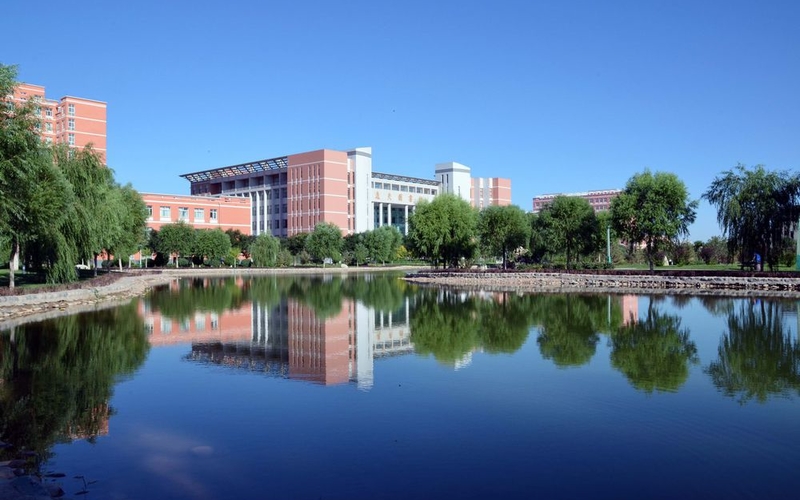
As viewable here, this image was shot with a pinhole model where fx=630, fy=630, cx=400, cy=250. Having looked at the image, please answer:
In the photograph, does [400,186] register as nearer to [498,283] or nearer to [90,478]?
[498,283]

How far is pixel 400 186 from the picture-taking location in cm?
9525

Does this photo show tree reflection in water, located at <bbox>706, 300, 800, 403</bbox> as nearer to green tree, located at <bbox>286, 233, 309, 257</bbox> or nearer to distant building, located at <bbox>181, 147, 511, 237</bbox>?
distant building, located at <bbox>181, 147, 511, 237</bbox>

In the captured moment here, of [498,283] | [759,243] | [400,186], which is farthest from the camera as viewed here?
[400,186]

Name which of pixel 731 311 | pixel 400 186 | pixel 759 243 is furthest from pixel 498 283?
pixel 400 186

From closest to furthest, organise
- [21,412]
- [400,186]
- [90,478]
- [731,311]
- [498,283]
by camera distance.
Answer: [90,478] < [21,412] < [731,311] < [498,283] < [400,186]

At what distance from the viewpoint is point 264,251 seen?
67750mm

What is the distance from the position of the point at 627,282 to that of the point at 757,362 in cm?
2494

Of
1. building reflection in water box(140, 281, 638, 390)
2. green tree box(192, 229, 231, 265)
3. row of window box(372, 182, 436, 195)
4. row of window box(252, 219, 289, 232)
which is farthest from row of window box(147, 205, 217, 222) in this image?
building reflection in water box(140, 281, 638, 390)

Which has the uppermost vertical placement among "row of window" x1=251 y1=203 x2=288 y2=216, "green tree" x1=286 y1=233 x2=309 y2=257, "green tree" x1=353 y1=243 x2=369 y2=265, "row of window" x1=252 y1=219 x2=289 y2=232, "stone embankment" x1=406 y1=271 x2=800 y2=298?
"row of window" x1=251 y1=203 x2=288 y2=216

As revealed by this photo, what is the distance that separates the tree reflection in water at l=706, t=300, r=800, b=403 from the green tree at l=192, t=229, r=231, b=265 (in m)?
57.5

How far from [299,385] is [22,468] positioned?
15.5 feet

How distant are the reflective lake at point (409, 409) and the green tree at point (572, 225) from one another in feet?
85.4

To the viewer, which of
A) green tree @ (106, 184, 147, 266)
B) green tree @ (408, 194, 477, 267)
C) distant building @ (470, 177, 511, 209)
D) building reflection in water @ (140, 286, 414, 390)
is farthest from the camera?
distant building @ (470, 177, 511, 209)

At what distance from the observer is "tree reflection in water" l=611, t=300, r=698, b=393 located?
35.9 ft
